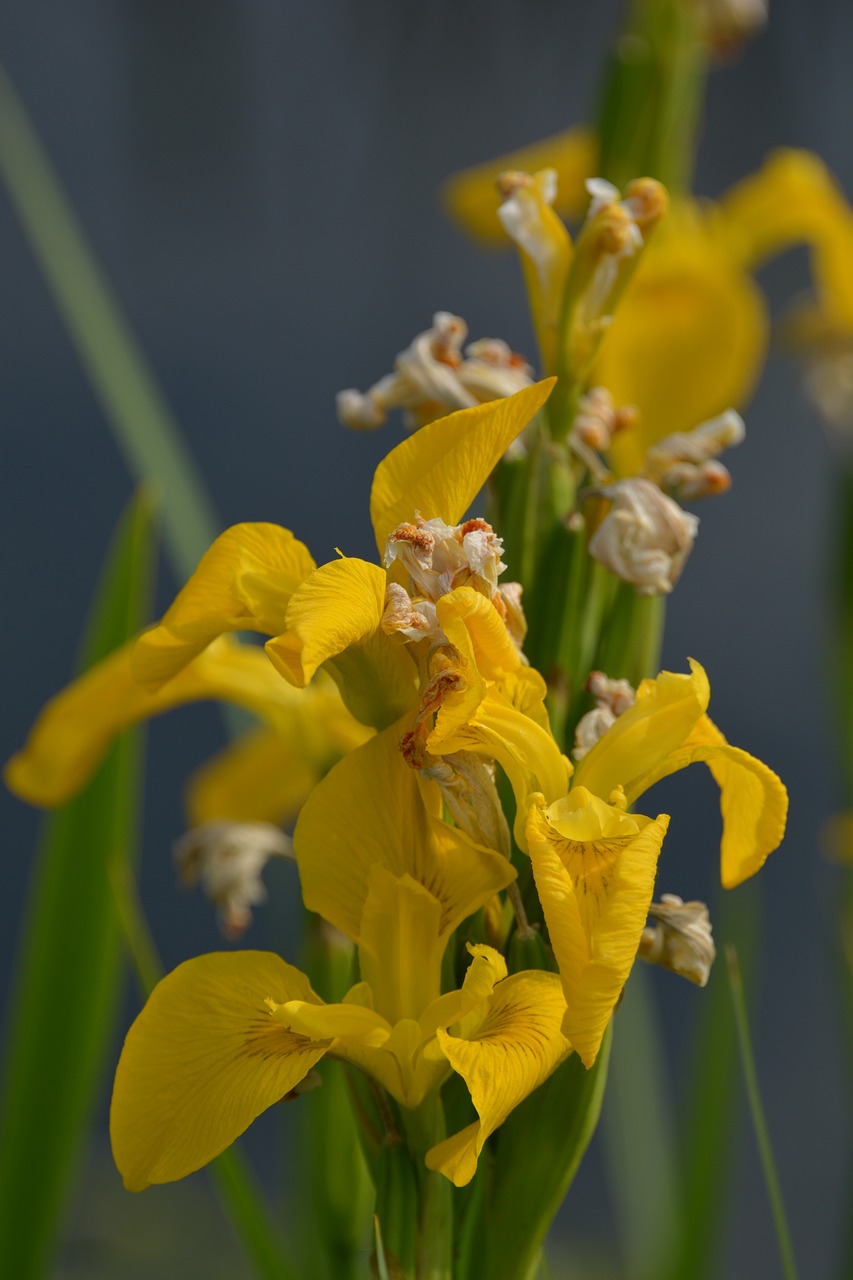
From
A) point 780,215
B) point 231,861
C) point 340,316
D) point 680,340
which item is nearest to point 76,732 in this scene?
point 231,861

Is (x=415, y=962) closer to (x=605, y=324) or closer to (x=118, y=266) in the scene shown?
(x=605, y=324)

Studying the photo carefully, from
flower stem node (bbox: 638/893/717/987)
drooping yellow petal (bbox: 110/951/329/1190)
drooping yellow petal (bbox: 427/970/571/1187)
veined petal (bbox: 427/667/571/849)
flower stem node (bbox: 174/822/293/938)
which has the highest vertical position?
veined petal (bbox: 427/667/571/849)

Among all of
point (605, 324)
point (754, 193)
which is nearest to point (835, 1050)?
point (754, 193)

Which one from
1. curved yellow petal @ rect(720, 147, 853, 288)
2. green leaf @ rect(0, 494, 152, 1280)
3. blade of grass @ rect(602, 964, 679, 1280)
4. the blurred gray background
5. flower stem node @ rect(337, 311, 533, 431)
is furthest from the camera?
the blurred gray background

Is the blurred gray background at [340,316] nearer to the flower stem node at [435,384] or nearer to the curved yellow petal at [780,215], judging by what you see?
the curved yellow petal at [780,215]

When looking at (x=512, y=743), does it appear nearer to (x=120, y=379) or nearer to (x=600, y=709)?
(x=600, y=709)

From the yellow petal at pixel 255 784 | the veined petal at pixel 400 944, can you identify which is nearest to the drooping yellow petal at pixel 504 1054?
the veined petal at pixel 400 944

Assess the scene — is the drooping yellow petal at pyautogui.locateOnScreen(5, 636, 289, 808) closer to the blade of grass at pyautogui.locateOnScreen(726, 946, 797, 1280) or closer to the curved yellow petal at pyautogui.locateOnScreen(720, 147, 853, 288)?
the blade of grass at pyautogui.locateOnScreen(726, 946, 797, 1280)

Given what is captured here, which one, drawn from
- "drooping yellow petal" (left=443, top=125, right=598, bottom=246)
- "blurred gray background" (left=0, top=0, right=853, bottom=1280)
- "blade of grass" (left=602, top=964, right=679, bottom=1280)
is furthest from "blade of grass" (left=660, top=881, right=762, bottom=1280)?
"blurred gray background" (left=0, top=0, right=853, bottom=1280)

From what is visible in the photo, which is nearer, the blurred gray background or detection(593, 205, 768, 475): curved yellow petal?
detection(593, 205, 768, 475): curved yellow petal
